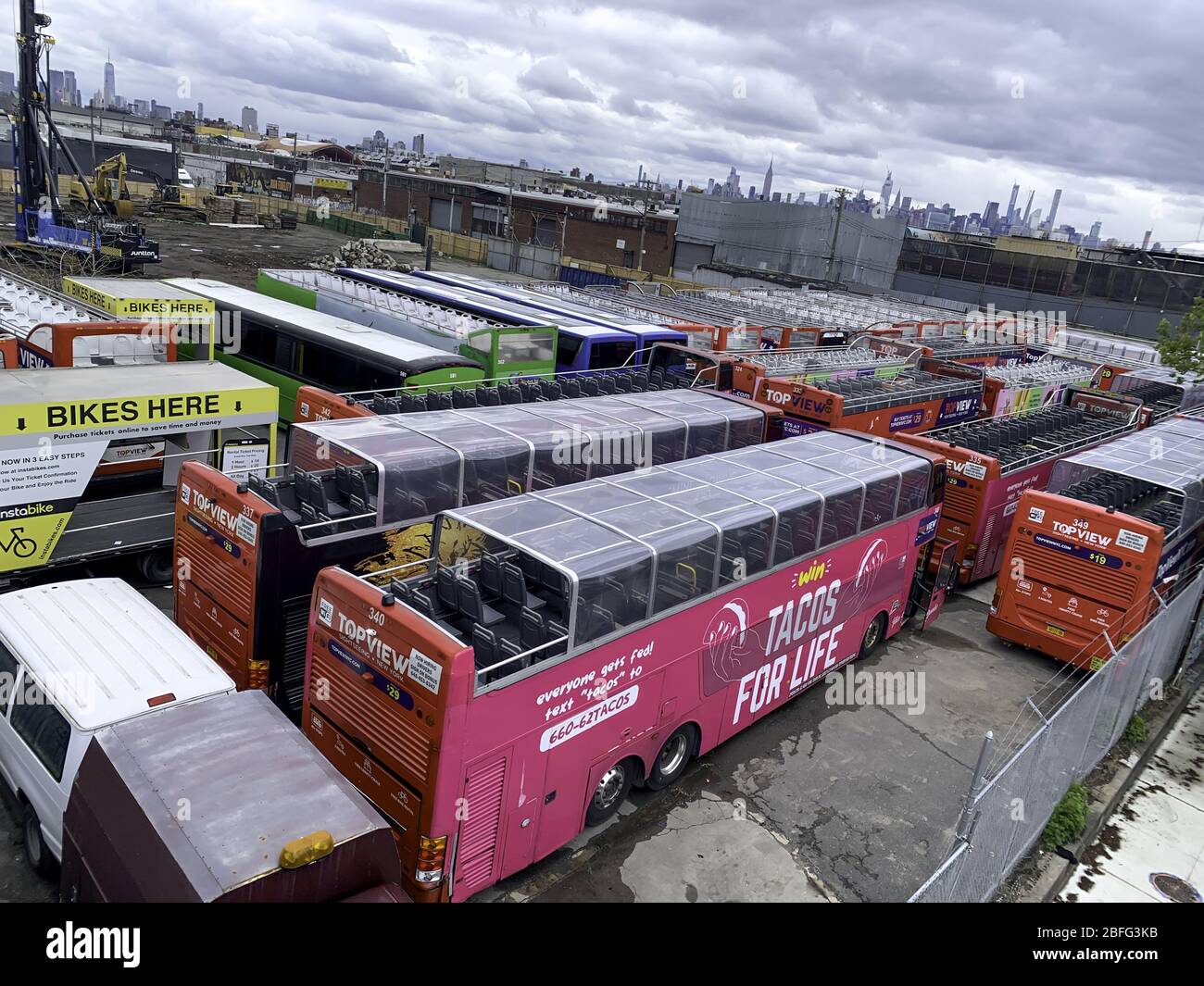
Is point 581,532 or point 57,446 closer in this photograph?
point 581,532

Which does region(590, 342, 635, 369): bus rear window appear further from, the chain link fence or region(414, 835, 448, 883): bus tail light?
region(414, 835, 448, 883): bus tail light

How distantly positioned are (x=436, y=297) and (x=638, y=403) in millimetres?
11855

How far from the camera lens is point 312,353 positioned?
18578 millimetres

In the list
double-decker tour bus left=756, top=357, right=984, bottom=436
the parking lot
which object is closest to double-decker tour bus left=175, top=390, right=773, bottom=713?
the parking lot

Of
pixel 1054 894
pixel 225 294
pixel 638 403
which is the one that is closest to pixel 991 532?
pixel 638 403

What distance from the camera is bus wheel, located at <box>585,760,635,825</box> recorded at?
8.52 meters

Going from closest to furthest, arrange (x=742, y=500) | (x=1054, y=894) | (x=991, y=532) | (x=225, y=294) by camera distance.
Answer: (x=1054, y=894), (x=742, y=500), (x=991, y=532), (x=225, y=294)

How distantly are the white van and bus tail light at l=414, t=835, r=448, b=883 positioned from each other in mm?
2216

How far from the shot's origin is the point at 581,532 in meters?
8.27

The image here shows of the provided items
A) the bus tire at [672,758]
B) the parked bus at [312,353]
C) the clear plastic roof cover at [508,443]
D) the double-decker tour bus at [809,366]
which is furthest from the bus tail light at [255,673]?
the double-decker tour bus at [809,366]

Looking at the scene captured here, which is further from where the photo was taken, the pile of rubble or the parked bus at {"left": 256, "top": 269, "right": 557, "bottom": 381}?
the pile of rubble

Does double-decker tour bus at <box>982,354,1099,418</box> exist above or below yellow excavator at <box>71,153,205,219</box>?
below

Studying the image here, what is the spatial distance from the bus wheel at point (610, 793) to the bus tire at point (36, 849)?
15.8 feet

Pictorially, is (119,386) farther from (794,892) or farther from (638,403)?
(794,892)
